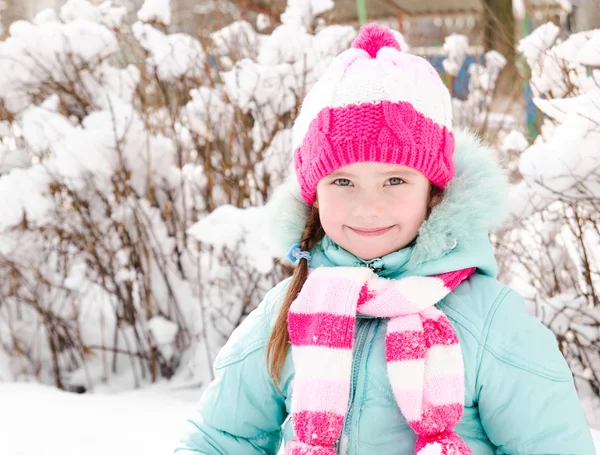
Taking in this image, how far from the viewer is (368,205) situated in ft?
5.38

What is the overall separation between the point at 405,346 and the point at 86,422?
179 cm

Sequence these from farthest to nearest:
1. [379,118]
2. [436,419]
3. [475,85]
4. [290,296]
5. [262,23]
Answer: [475,85] → [262,23] → [290,296] → [379,118] → [436,419]

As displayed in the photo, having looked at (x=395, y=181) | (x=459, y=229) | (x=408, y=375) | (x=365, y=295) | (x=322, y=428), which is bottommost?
(x=322, y=428)

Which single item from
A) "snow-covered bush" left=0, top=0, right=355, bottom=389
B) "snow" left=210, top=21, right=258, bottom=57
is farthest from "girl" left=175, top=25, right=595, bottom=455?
"snow" left=210, top=21, right=258, bottom=57

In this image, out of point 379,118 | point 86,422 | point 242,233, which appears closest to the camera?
point 379,118

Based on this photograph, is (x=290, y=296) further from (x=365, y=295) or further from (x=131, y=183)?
(x=131, y=183)

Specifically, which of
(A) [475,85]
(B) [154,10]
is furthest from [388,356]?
(A) [475,85]

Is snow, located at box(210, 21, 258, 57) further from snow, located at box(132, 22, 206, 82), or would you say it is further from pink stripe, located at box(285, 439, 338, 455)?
pink stripe, located at box(285, 439, 338, 455)

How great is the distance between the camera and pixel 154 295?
363 centimetres

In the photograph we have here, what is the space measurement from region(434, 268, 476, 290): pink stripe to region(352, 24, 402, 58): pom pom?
1.98ft

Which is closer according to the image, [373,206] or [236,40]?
[373,206]

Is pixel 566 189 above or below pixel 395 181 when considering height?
below

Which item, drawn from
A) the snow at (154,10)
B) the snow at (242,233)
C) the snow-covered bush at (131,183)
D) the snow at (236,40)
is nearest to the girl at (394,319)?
the snow at (242,233)

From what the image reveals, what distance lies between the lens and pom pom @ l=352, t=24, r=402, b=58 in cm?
182
